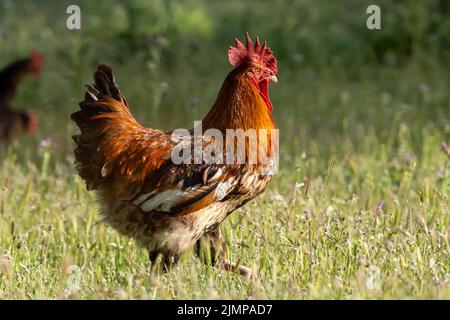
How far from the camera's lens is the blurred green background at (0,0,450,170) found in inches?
337

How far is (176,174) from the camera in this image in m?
4.36

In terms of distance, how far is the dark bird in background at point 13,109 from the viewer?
785 cm

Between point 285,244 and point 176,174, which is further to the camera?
point 285,244

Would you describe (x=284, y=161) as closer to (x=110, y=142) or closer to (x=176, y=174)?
(x=110, y=142)

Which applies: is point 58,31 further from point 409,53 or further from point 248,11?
point 409,53

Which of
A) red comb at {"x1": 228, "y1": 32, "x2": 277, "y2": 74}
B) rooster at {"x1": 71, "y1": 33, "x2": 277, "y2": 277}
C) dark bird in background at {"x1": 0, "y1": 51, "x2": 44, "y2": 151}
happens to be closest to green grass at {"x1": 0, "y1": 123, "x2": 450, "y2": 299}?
rooster at {"x1": 71, "y1": 33, "x2": 277, "y2": 277}

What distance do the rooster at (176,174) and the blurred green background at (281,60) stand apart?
10.3 feet

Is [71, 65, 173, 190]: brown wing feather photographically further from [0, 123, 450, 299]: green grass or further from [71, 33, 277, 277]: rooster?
[0, 123, 450, 299]: green grass

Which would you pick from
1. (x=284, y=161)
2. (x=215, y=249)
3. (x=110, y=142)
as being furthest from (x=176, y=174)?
(x=284, y=161)

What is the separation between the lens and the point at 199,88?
9.70 metres

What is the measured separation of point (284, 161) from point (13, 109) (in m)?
2.72

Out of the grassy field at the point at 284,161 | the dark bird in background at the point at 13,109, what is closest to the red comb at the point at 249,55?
the grassy field at the point at 284,161

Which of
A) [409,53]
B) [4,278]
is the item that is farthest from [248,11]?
[4,278]

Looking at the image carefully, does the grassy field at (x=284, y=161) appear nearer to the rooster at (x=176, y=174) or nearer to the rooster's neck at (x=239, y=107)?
the rooster at (x=176, y=174)
